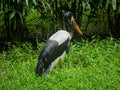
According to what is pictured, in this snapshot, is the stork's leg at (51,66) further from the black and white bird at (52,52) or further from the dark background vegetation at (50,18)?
the dark background vegetation at (50,18)

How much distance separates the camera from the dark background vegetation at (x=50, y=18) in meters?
7.85

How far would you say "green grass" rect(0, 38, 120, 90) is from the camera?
226 inches

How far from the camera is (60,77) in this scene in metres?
6.04

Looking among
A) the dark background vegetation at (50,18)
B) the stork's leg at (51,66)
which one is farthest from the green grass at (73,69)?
the dark background vegetation at (50,18)

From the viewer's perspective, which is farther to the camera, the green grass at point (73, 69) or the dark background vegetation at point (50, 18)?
the dark background vegetation at point (50, 18)

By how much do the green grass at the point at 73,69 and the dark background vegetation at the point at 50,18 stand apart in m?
0.54

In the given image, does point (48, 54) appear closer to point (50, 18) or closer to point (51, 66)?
point (51, 66)

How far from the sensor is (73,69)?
645 cm

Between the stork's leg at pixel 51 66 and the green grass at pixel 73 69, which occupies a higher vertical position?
the stork's leg at pixel 51 66

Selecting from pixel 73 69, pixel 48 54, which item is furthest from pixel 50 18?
pixel 48 54

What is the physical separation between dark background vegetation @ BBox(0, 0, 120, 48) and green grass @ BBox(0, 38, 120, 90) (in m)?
0.54

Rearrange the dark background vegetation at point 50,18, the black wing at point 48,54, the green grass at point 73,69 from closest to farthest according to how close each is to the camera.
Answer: the green grass at point 73,69, the black wing at point 48,54, the dark background vegetation at point 50,18

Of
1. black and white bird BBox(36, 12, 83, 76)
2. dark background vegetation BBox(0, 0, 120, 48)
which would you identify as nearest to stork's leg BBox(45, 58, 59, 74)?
black and white bird BBox(36, 12, 83, 76)

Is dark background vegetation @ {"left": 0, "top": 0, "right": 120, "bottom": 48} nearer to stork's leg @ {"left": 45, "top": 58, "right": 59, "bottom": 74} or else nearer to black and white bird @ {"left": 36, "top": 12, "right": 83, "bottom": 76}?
black and white bird @ {"left": 36, "top": 12, "right": 83, "bottom": 76}
